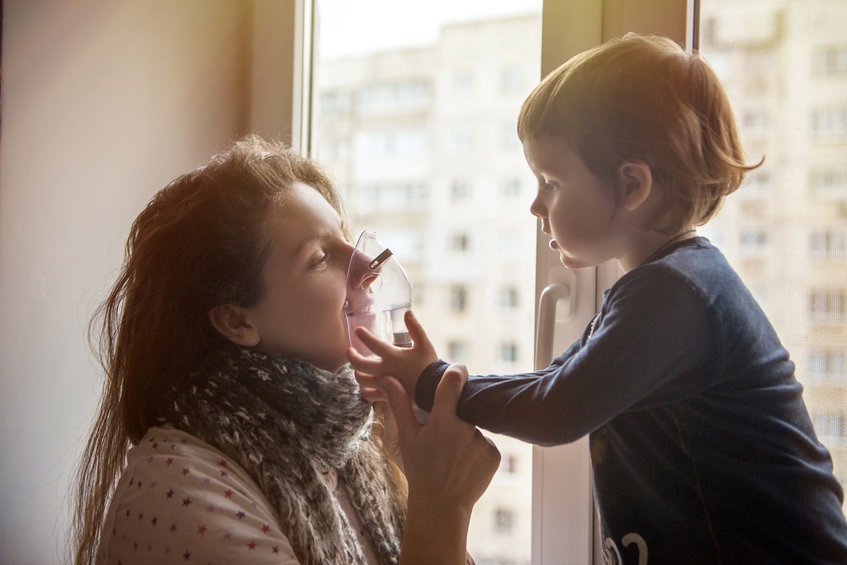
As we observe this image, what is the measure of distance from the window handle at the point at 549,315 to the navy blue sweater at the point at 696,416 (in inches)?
11.0

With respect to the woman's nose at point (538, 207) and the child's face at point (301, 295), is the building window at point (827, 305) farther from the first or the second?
the child's face at point (301, 295)

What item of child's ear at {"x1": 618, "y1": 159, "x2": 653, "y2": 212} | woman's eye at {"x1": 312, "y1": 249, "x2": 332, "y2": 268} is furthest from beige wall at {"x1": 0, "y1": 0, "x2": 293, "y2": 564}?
child's ear at {"x1": 618, "y1": 159, "x2": 653, "y2": 212}

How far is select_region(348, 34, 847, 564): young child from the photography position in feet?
2.93

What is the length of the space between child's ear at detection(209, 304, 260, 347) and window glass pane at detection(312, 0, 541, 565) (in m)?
0.50

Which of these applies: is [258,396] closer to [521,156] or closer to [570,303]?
[570,303]

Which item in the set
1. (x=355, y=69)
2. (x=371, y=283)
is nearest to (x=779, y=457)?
(x=371, y=283)

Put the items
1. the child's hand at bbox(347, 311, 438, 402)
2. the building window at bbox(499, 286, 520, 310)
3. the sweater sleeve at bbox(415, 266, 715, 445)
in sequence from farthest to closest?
the building window at bbox(499, 286, 520, 310) < the child's hand at bbox(347, 311, 438, 402) < the sweater sleeve at bbox(415, 266, 715, 445)

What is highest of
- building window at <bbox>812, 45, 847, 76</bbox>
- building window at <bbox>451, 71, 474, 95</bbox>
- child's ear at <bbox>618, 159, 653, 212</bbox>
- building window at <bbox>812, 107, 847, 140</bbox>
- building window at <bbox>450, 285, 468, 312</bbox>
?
building window at <bbox>451, 71, 474, 95</bbox>

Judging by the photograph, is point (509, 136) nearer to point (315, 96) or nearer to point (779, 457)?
point (315, 96)

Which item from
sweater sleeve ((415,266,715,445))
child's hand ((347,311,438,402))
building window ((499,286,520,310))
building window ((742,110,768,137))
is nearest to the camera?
sweater sleeve ((415,266,715,445))

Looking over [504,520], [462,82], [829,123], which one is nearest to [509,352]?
[504,520]

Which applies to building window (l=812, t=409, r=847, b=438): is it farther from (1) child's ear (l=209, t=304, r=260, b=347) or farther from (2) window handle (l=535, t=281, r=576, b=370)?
(1) child's ear (l=209, t=304, r=260, b=347)

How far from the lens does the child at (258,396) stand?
91 centimetres

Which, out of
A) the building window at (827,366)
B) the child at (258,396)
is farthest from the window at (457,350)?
the building window at (827,366)
